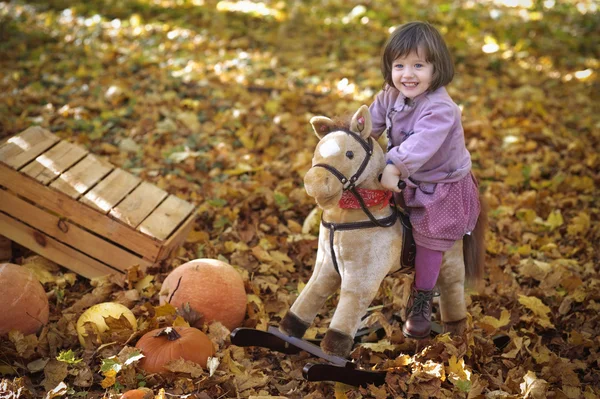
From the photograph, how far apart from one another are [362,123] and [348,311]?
0.88 meters

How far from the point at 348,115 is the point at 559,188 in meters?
3.13

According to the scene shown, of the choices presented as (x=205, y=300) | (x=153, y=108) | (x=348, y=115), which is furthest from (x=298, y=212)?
(x=153, y=108)

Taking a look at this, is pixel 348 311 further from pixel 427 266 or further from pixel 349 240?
pixel 427 266

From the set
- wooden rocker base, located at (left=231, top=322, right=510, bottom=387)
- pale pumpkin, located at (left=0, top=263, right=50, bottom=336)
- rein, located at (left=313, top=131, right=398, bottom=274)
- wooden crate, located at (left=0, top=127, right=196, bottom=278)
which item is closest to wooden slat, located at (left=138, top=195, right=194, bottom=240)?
wooden crate, located at (left=0, top=127, right=196, bottom=278)

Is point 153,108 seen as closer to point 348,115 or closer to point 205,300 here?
point 205,300

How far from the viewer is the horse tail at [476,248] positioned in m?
3.21

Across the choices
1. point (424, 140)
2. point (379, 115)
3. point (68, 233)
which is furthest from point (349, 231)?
point (68, 233)

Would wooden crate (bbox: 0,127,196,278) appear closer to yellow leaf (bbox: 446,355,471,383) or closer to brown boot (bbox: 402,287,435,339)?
brown boot (bbox: 402,287,435,339)

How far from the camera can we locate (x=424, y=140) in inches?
107

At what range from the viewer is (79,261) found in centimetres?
381

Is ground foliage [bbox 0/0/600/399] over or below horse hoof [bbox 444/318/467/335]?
below

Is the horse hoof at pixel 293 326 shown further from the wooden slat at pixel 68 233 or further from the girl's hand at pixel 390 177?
the wooden slat at pixel 68 233

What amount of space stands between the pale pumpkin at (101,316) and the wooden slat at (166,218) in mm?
561

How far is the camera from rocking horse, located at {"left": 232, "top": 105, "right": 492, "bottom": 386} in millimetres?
2691
